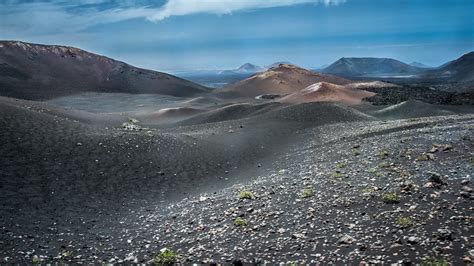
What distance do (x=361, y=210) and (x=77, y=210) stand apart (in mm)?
12144

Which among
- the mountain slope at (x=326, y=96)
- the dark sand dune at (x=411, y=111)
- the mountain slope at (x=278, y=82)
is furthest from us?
the mountain slope at (x=278, y=82)

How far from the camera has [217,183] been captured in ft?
74.8

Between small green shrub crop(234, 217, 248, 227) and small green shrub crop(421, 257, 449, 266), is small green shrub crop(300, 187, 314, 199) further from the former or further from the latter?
small green shrub crop(421, 257, 449, 266)

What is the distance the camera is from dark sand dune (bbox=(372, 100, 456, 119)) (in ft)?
156

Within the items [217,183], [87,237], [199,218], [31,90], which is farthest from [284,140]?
[31,90]

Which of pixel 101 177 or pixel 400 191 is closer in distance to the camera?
pixel 400 191

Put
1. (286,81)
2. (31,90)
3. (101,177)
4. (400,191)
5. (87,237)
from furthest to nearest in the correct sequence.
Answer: (286,81), (31,90), (101,177), (87,237), (400,191)

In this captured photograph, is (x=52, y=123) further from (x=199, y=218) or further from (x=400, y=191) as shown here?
(x=400, y=191)

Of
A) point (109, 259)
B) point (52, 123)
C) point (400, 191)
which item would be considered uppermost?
point (52, 123)

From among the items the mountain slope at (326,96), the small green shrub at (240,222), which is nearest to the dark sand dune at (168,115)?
the mountain slope at (326,96)

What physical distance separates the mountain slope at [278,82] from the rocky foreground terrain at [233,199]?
263 ft

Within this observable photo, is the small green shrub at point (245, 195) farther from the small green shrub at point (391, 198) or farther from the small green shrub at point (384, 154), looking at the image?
the small green shrub at point (384, 154)

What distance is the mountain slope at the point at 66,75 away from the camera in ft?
331

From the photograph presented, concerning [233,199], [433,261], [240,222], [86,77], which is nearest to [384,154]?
[233,199]
